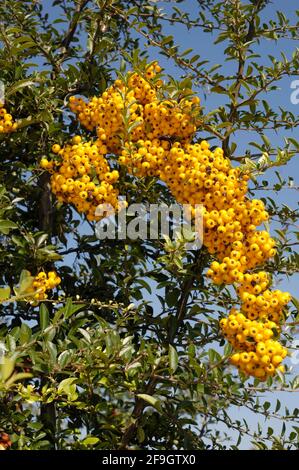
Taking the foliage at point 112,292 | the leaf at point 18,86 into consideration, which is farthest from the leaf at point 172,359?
the leaf at point 18,86

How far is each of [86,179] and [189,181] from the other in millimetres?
680

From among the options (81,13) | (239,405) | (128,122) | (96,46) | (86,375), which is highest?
(81,13)

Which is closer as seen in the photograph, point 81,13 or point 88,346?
point 88,346

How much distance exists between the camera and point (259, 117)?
427cm

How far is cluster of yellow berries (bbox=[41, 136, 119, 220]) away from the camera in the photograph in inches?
148

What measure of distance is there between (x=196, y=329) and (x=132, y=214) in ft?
2.85

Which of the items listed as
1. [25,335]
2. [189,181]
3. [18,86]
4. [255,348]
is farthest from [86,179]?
[255,348]

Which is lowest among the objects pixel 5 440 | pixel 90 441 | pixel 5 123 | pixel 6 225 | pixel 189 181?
pixel 5 440

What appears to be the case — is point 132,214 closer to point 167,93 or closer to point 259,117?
point 167,93

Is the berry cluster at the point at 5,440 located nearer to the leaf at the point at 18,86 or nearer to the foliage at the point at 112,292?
the foliage at the point at 112,292

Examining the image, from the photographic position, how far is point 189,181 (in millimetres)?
3469

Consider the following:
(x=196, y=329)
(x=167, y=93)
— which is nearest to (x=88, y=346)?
(x=196, y=329)

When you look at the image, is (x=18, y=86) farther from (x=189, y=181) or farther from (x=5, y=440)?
(x=5, y=440)

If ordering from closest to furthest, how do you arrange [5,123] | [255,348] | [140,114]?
[255,348], [140,114], [5,123]
